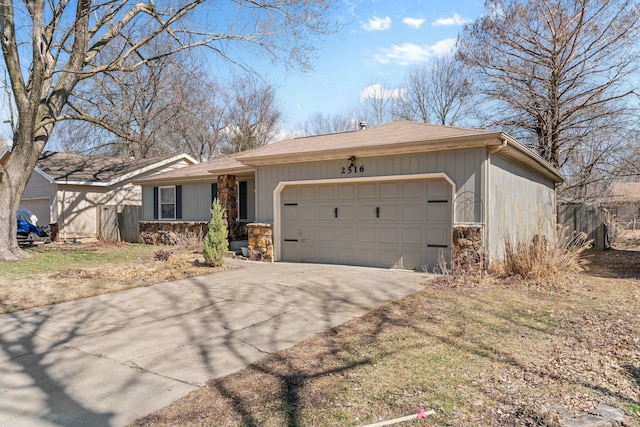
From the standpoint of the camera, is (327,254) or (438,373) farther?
(327,254)

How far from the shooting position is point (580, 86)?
53.2 feet

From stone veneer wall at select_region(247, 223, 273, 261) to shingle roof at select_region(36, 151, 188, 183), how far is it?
35.4 ft

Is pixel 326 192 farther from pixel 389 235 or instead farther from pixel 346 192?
pixel 389 235

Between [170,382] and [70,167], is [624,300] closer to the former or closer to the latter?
[170,382]

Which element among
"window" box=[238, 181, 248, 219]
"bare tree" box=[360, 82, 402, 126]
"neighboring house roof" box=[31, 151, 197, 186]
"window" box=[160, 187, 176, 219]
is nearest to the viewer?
"window" box=[238, 181, 248, 219]

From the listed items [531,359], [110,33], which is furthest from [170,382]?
[110,33]

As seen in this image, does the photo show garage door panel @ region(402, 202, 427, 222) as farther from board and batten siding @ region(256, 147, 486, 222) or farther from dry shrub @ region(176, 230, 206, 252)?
dry shrub @ region(176, 230, 206, 252)

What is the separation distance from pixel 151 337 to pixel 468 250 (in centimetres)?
573

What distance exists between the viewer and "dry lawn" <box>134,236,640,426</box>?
290 centimetres

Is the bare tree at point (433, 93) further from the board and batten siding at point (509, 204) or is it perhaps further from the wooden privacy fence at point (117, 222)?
the wooden privacy fence at point (117, 222)

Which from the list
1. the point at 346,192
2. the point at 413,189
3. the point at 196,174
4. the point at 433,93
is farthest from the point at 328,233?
the point at 433,93

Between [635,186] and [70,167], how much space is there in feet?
143

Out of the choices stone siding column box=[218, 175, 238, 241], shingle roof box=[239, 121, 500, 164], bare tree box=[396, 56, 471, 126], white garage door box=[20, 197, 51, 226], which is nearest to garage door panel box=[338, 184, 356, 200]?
shingle roof box=[239, 121, 500, 164]

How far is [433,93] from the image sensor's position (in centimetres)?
2702
